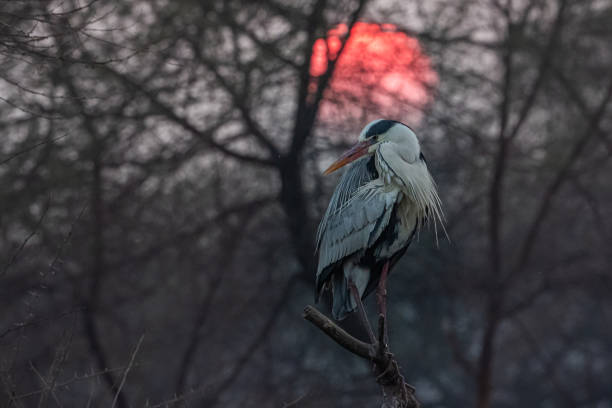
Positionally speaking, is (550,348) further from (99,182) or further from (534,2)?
(99,182)

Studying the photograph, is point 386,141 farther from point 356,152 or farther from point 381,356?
point 381,356

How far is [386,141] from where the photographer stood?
168 inches

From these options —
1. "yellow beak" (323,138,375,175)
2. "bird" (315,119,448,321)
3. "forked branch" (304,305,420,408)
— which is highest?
"yellow beak" (323,138,375,175)

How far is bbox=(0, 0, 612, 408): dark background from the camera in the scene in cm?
779

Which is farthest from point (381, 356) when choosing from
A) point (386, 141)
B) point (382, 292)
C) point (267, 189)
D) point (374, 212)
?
point (267, 189)

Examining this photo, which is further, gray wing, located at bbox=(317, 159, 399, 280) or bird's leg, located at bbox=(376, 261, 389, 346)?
gray wing, located at bbox=(317, 159, 399, 280)

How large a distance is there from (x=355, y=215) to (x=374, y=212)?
13 centimetres

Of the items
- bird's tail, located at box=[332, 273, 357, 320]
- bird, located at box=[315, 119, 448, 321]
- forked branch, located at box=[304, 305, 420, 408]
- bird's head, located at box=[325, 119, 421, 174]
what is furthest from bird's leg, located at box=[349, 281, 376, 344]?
bird's head, located at box=[325, 119, 421, 174]

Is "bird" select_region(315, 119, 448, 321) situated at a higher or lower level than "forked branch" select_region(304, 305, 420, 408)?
higher

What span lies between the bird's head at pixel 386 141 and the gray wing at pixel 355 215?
106 millimetres

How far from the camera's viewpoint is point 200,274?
31.6 ft

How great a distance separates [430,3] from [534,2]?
127 centimetres

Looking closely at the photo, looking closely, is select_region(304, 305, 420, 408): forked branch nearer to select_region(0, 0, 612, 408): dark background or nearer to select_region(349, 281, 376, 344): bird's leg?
select_region(349, 281, 376, 344): bird's leg

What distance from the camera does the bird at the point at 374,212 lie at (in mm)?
4113
